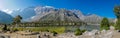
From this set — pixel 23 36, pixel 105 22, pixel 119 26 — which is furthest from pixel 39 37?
pixel 105 22

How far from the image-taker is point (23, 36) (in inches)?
2007

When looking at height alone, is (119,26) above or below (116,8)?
below

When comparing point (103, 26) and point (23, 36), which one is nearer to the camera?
point (23, 36)

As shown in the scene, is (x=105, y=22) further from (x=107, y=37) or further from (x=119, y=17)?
(x=107, y=37)

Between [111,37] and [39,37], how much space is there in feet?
61.2

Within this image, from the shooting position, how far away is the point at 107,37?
3275 centimetres

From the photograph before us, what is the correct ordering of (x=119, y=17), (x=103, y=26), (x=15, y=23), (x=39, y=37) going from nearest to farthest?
1. (x=39, y=37)
2. (x=119, y=17)
3. (x=103, y=26)
4. (x=15, y=23)

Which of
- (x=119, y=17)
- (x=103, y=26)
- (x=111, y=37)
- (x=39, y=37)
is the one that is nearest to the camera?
(x=111, y=37)

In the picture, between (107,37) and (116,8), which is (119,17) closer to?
(116,8)

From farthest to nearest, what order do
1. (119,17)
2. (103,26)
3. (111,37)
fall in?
1. (103,26)
2. (119,17)
3. (111,37)

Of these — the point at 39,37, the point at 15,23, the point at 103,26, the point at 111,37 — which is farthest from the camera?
the point at 15,23

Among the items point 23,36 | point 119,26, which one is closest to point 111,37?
point 119,26

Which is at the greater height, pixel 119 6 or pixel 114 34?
pixel 119 6

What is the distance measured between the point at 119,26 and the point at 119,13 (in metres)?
10.9
